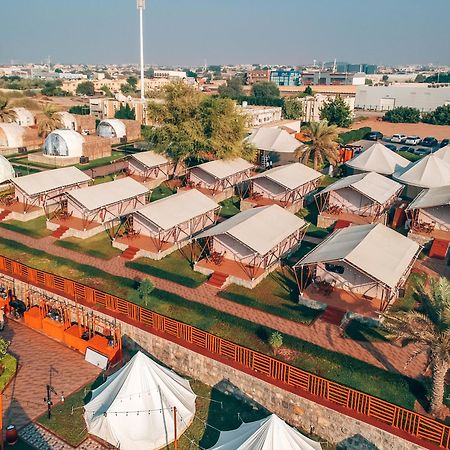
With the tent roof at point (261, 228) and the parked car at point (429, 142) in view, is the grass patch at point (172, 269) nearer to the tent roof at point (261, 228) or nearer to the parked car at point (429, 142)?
the tent roof at point (261, 228)

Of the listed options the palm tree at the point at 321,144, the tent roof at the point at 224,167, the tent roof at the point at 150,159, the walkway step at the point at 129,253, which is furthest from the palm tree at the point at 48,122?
the walkway step at the point at 129,253

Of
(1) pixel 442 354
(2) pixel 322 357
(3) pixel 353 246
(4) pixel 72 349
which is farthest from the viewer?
(3) pixel 353 246

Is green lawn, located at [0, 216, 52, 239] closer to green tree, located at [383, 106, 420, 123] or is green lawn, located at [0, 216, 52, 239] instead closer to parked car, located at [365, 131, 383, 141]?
parked car, located at [365, 131, 383, 141]

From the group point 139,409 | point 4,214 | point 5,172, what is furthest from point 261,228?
point 5,172

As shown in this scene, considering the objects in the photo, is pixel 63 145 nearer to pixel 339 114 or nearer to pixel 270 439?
pixel 339 114

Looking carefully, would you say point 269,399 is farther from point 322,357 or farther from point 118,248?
point 118,248

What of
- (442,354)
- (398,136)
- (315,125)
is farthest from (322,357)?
(398,136)

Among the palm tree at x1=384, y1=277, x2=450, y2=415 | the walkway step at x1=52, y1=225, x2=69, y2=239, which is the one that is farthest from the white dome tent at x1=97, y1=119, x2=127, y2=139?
the palm tree at x1=384, y1=277, x2=450, y2=415
